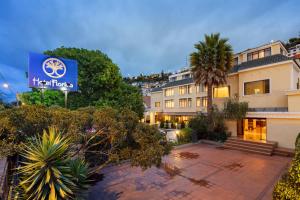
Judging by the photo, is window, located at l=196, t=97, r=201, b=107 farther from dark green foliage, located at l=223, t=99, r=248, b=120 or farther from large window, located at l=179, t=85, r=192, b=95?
dark green foliage, located at l=223, t=99, r=248, b=120

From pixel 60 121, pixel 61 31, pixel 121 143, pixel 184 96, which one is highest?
pixel 61 31

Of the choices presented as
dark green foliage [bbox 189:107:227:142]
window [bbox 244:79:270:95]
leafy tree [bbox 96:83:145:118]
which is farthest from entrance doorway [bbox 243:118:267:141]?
leafy tree [bbox 96:83:145:118]

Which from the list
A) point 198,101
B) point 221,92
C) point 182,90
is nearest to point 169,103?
point 182,90

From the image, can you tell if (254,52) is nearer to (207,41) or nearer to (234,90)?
(234,90)

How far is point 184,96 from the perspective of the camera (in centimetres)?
3275

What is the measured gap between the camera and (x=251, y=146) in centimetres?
1670

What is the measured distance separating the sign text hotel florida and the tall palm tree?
14751mm

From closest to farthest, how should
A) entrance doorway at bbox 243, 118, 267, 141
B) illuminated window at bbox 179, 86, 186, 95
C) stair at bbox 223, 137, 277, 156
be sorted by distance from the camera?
stair at bbox 223, 137, 277, 156 < entrance doorway at bbox 243, 118, 267, 141 < illuminated window at bbox 179, 86, 186, 95

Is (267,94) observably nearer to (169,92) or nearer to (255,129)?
(255,129)

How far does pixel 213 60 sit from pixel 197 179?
1480 cm

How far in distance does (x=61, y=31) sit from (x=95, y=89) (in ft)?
276

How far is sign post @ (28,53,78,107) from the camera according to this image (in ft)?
37.2

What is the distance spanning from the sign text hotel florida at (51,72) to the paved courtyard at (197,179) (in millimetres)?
7008

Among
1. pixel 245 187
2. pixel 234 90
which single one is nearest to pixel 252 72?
pixel 234 90
